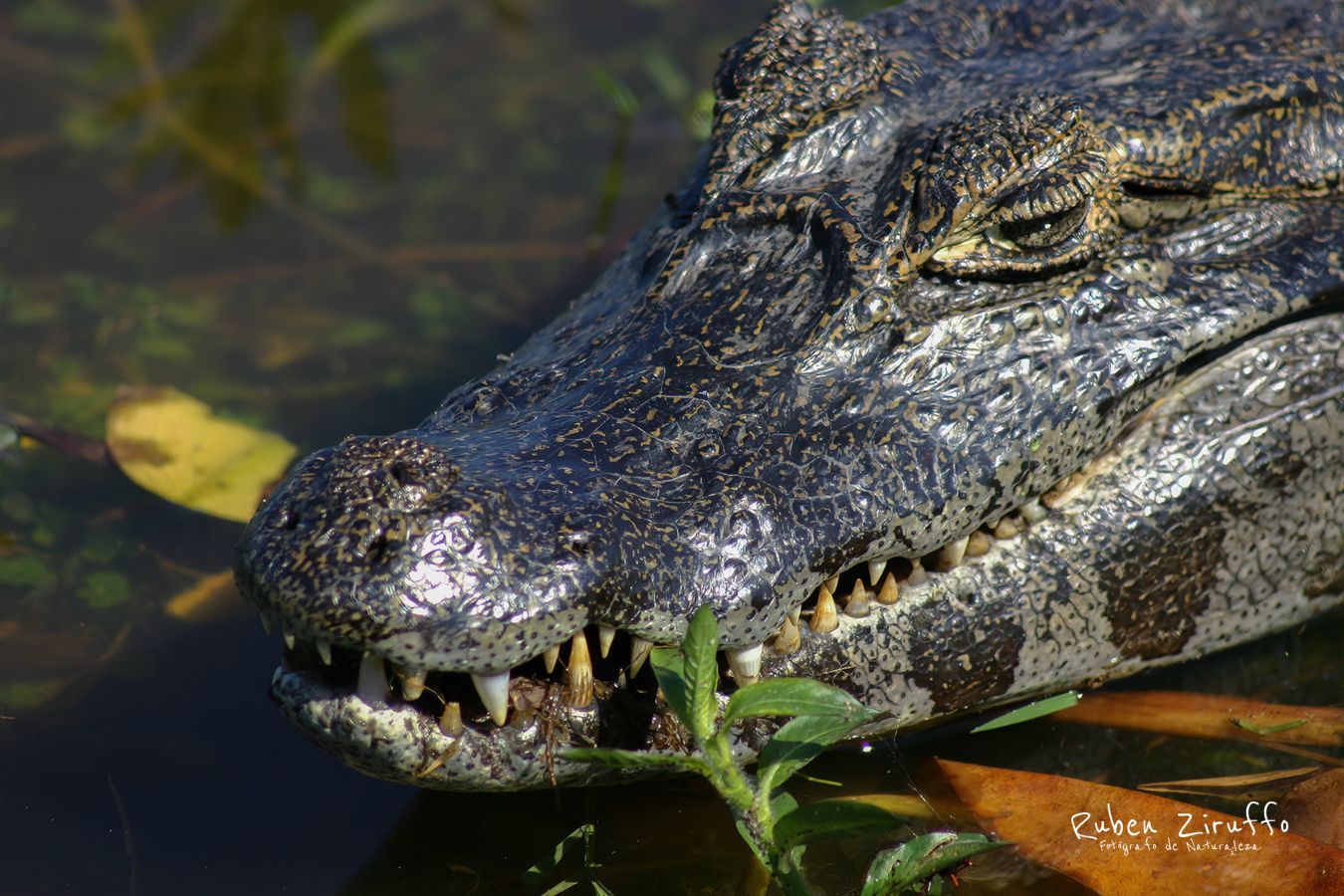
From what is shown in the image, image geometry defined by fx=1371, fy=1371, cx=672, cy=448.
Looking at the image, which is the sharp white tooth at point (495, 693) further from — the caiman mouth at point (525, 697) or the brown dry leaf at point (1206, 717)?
the brown dry leaf at point (1206, 717)

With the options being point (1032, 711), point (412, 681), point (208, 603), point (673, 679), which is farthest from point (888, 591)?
point (208, 603)

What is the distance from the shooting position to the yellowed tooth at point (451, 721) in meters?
2.68

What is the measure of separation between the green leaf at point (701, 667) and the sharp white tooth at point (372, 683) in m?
0.59

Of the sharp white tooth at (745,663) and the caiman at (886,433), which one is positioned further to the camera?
the sharp white tooth at (745,663)

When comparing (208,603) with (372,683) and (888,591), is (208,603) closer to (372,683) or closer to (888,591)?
(372,683)

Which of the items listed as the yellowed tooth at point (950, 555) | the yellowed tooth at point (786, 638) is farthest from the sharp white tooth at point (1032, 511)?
the yellowed tooth at point (786, 638)

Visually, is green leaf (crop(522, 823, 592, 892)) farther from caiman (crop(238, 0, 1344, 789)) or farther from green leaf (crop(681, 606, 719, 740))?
green leaf (crop(681, 606, 719, 740))

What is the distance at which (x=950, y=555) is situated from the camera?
10.4 ft

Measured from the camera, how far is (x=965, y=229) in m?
3.24

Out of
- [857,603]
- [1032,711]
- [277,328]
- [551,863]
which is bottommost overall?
[1032,711]

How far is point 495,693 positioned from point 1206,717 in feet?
6.62

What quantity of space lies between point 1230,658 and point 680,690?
199 cm

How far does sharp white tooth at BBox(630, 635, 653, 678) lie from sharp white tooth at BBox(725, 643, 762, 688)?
0.58 ft

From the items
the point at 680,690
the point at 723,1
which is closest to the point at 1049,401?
the point at 680,690
